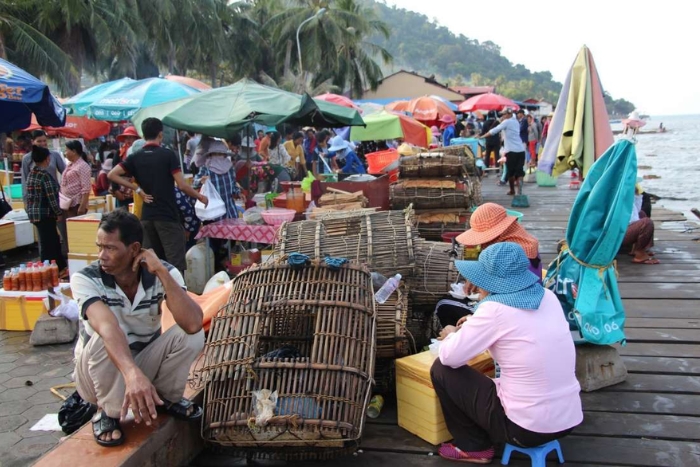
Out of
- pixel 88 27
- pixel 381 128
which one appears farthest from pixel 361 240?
pixel 88 27

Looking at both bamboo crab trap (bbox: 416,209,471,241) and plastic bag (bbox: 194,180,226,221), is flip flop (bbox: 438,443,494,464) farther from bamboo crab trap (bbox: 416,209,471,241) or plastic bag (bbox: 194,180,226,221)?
plastic bag (bbox: 194,180,226,221)

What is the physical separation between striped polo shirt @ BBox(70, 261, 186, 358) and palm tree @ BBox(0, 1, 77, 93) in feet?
75.8

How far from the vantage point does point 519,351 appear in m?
2.77

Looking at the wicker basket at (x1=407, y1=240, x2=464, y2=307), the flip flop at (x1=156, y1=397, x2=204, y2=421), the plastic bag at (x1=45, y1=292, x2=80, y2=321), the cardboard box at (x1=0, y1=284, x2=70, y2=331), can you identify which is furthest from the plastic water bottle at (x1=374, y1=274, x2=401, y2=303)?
the cardboard box at (x1=0, y1=284, x2=70, y2=331)

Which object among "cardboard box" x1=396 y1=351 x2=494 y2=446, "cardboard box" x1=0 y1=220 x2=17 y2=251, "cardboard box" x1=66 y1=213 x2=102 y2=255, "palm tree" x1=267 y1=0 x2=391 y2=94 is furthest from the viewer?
"palm tree" x1=267 y1=0 x2=391 y2=94

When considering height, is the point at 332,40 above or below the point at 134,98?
above

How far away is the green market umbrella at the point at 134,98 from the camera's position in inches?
364

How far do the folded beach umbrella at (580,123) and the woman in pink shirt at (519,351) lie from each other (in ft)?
9.95

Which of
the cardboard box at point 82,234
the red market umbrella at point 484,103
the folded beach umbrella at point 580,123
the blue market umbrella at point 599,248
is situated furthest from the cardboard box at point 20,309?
the red market umbrella at point 484,103

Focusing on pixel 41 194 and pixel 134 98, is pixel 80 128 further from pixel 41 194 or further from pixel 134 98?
pixel 41 194

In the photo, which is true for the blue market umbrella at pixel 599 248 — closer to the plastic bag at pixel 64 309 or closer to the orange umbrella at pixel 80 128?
the plastic bag at pixel 64 309

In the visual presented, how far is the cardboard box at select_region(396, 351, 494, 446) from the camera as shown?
10.8 ft

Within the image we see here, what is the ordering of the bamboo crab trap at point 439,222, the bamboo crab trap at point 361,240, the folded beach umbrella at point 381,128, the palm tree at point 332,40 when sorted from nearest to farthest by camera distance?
the bamboo crab trap at point 361,240
the bamboo crab trap at point 439,222
the folded beach umbrella at point 381,128
the palm tree at point 332,40

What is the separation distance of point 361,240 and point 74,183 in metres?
4.36
